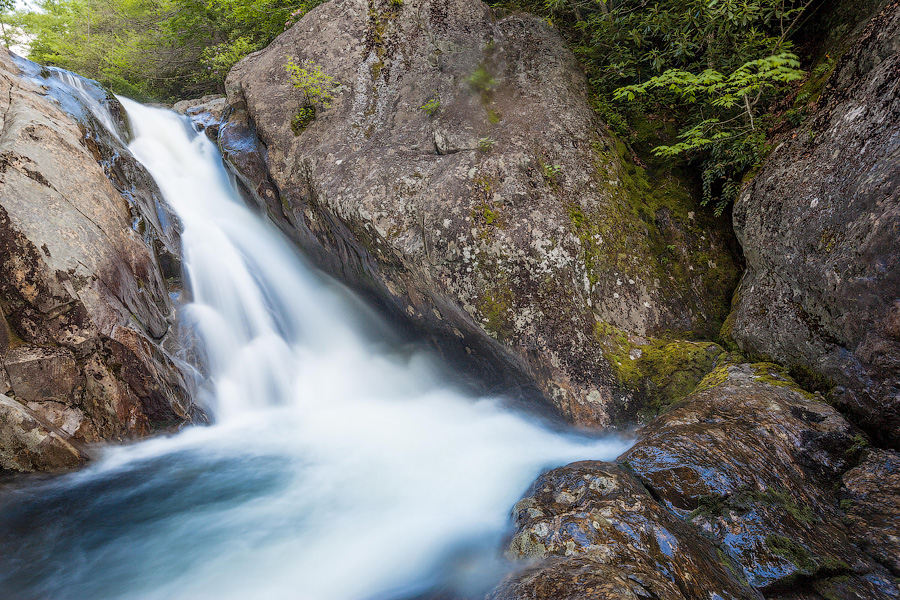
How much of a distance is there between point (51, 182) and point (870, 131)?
25.8 ft

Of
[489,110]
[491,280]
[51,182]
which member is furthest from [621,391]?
[51,182]

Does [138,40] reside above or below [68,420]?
above

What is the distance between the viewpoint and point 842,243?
11.2 feet

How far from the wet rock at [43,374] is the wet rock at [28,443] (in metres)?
0.17

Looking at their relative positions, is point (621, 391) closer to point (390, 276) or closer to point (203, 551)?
point (390, 276)

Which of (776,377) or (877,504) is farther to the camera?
(776,377)

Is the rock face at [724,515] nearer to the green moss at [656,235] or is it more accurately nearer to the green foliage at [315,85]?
the green moss at [656,235]

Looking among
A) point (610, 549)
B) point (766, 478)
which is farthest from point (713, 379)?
point (610, 549)

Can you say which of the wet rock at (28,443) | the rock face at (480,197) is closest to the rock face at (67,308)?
the wet rock at (28,443)

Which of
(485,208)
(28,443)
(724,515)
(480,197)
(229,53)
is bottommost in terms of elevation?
(724,515)

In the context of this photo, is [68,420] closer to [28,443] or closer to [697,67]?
[28,443]

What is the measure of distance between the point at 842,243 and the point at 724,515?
8.25 ft

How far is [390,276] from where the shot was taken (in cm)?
566

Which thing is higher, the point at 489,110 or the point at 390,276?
the point at 489,110
